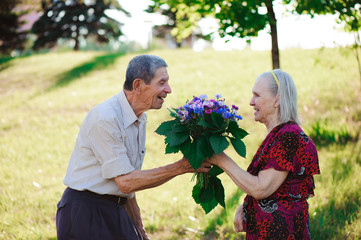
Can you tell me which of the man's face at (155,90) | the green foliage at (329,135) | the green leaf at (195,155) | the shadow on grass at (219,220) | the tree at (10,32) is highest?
the tree at (10,32)

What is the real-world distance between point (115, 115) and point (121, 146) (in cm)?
26

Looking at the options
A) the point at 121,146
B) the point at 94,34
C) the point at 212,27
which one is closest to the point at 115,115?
the point at 121,146

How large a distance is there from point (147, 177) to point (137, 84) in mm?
788

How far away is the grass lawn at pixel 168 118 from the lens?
4984mm

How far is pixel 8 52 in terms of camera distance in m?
28.3

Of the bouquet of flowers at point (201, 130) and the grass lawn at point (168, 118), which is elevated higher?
the bouquet of flowers at point (201, 130)

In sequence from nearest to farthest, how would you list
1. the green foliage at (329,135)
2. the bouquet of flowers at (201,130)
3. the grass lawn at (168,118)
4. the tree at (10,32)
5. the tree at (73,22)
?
the bouquet of flowers at (201,130) → the grass lawn at (168,118) → the green foliage at (329,135) → the tree at (10,32) → the tree at (73,22)

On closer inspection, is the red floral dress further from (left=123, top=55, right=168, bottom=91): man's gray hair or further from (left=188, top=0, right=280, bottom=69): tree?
(left=188, top=0, right=280, bottom=69): tree

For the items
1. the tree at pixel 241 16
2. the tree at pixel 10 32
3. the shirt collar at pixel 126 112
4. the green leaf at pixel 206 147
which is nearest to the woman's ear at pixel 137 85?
the shirt collar at pixel 126 112

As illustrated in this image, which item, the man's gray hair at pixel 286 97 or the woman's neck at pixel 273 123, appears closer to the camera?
the man's gray hair at pixel 286 97

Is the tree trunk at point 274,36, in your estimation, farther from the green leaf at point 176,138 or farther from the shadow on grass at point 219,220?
the green leaf at point 176,138

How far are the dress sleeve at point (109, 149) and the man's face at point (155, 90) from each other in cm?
42

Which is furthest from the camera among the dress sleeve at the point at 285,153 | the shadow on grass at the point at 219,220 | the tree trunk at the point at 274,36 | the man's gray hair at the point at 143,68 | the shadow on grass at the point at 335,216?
the tree trunk at the point at 274,36

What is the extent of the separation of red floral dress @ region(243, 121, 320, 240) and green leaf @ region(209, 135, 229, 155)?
1.08ft
